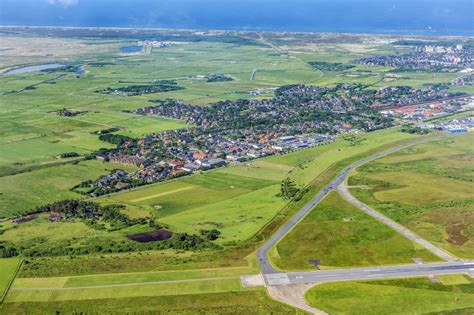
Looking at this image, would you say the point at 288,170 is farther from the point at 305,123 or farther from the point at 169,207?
the point at 305,123

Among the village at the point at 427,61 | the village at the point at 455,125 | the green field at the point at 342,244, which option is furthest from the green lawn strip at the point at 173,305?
the village at the point at 427,61

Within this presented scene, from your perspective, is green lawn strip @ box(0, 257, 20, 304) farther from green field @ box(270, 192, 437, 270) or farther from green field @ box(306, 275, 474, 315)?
green field @ box(306, 275, 474, 315)

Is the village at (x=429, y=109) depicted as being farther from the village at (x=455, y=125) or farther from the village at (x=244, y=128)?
the village at (x=455, y=125)

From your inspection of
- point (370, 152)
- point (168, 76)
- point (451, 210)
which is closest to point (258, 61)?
point (168, 76)

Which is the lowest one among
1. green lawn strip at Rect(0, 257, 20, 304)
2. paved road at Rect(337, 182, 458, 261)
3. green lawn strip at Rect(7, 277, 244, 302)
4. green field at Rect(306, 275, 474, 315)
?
green lawn strip at Rect(0, 257, 20, 304)

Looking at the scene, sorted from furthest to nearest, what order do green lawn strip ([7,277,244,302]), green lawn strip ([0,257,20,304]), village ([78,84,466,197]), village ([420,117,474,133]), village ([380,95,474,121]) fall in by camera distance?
village ([380,95,474,121])
village ([420,117,474,133])
village ([78,84,466,197])
green lawn strip ([0,257,20,304])
green lawn strip ([7,277,244,302])

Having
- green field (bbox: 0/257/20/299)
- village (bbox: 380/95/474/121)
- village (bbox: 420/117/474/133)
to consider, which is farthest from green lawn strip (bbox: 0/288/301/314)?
village (bbox: 380/95/474/121)

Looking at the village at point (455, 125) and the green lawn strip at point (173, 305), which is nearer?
the green lawn strip at point (173, 305)
